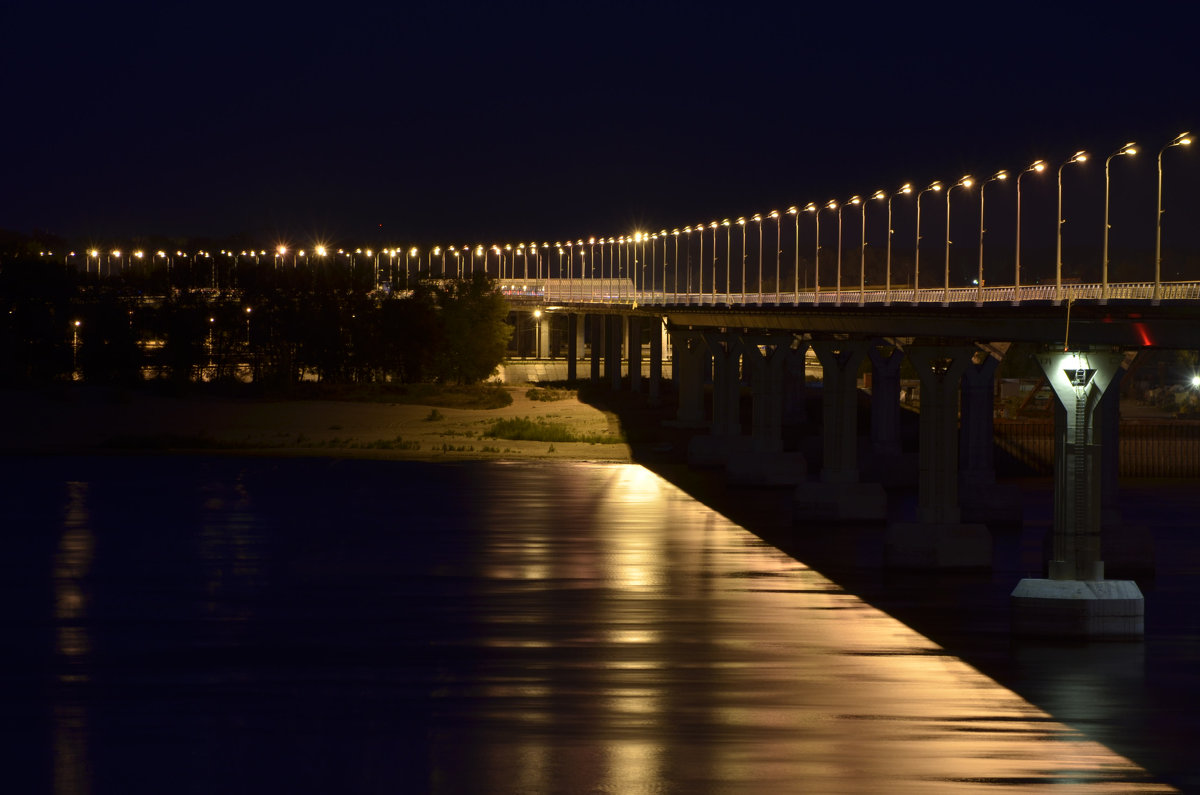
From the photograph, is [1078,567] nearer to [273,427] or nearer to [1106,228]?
[1106,228]

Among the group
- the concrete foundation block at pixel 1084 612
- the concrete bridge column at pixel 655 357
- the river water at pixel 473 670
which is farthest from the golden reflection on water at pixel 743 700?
the concrete bridge column at pixel 655 357

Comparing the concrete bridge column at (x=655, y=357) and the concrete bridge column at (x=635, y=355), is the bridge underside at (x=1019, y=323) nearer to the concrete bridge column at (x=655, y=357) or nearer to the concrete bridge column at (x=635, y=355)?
the concrete bridge column at (x=655, y=357)

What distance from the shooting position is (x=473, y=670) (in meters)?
37.2

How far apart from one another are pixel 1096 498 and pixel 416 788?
19.8 meters

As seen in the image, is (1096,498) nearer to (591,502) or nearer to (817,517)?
(817,517)

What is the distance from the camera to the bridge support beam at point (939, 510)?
2106 inches

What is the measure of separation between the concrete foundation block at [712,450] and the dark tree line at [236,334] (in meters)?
56.1

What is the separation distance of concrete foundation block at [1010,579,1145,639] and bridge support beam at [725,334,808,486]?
4192cm

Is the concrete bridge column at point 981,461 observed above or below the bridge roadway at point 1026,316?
below

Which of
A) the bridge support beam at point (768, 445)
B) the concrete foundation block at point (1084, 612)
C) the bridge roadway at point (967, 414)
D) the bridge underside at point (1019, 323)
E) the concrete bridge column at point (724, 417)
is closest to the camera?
the bridge underside at point (1019, 323)

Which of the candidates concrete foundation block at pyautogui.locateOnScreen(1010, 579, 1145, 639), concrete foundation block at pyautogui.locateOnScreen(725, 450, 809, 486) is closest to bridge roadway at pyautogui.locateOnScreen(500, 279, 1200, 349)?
concrete foundation block at pyautogui.locateOnScreen(1010, 579, 1145, 639)

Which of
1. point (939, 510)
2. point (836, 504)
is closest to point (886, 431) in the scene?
point (836, 504)

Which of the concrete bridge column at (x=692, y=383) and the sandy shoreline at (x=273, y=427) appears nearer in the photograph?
the sandy shoreline at (x=273, y=427)

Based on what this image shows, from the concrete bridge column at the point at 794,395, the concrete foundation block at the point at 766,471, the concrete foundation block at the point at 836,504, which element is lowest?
the concrete foundation block at the point at 836,504
